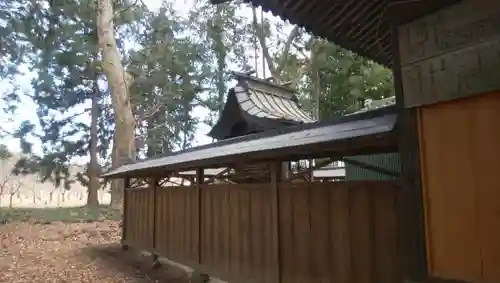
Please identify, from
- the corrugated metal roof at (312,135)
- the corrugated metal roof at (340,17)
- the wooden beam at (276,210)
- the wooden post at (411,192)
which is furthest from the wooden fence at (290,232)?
the corrugated metal roof at (340,17)

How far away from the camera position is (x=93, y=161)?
61.7 feet

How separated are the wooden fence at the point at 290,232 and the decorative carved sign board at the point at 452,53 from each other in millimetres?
1290

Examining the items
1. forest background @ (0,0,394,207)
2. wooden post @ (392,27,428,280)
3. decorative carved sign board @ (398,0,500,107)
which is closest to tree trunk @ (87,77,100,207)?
forest background @ (0,0,394,207)

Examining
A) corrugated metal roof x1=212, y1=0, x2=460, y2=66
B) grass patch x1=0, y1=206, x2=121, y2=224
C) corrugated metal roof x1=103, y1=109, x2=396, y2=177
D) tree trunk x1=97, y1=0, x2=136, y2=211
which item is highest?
tree trunk x1=97, y1=0, x2=136, y2=211

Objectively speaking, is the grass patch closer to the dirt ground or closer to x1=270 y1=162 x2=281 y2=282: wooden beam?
the dirt ground

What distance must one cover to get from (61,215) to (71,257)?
527 cm

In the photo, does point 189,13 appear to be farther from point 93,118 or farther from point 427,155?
point 427,155

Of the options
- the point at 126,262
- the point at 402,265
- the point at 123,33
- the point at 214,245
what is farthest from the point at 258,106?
the point at 123,33

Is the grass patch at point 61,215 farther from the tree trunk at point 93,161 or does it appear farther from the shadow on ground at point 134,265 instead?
the shadow on ground at point 134,265

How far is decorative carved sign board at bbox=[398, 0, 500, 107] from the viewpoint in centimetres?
246

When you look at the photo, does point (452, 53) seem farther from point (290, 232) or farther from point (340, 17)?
point (290, 232)

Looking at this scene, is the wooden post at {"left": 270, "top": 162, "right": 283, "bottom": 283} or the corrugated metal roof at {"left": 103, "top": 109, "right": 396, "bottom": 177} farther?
the wooden post at {"left": 270, "top": 162, "right": 283, "bottom": 283}

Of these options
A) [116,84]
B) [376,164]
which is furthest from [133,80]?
[376,164]

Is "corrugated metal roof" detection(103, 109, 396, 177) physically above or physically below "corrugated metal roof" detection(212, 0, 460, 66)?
below
